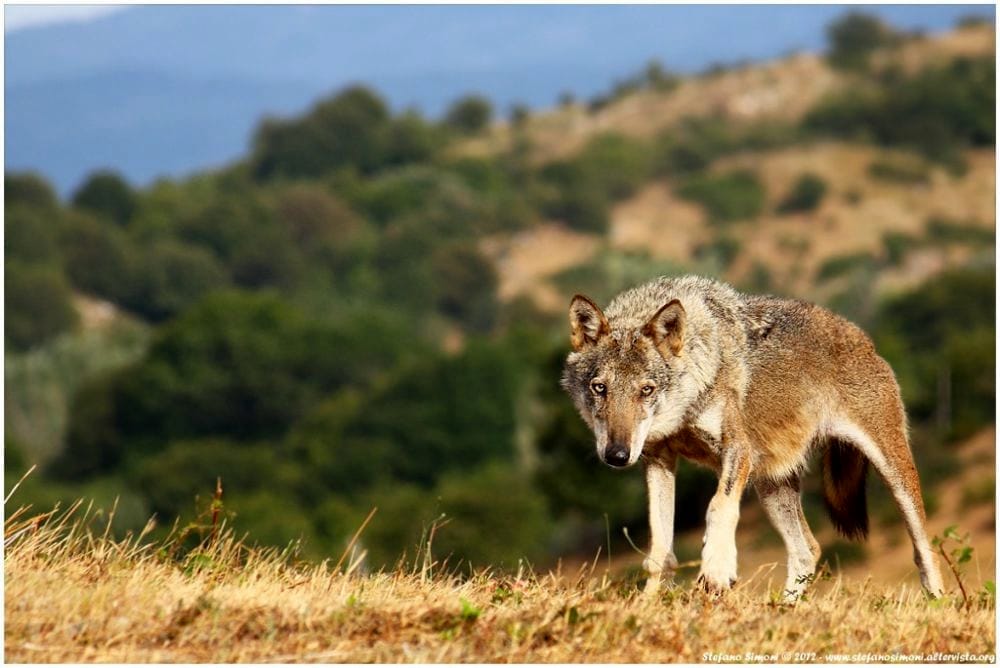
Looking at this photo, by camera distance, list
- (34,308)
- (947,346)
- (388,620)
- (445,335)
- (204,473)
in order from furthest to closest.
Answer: (445,335) → (34,308) → (204,473) → (947,346) → (388,620)

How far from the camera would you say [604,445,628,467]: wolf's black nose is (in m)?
10.2

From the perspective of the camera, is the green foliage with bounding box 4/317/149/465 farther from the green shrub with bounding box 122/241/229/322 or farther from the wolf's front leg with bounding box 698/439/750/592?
the wolf's front leg with bounding box 698/439/750/592

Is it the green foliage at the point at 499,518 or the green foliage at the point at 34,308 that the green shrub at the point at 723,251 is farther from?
the green foliage at the point at 499,518

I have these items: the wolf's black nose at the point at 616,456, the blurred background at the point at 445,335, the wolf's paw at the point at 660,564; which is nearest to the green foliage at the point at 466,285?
the blurred background at the point at 445,335

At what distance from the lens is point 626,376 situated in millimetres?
10633

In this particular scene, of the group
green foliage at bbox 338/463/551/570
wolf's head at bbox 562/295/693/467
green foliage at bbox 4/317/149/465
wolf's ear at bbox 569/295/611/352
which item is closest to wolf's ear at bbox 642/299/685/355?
wolf's head at bbox 562/295/693/467

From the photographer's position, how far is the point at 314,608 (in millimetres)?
8430

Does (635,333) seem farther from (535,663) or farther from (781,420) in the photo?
(535,663)

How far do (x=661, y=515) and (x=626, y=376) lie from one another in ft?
3.36

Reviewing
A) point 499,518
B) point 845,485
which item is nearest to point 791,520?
point 845,485

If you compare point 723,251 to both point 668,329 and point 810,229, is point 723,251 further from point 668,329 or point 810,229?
point 668,329

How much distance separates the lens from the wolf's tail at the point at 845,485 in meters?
12.4

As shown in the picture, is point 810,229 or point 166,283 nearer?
point 810,229

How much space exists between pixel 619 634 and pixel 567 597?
26.9 inches
